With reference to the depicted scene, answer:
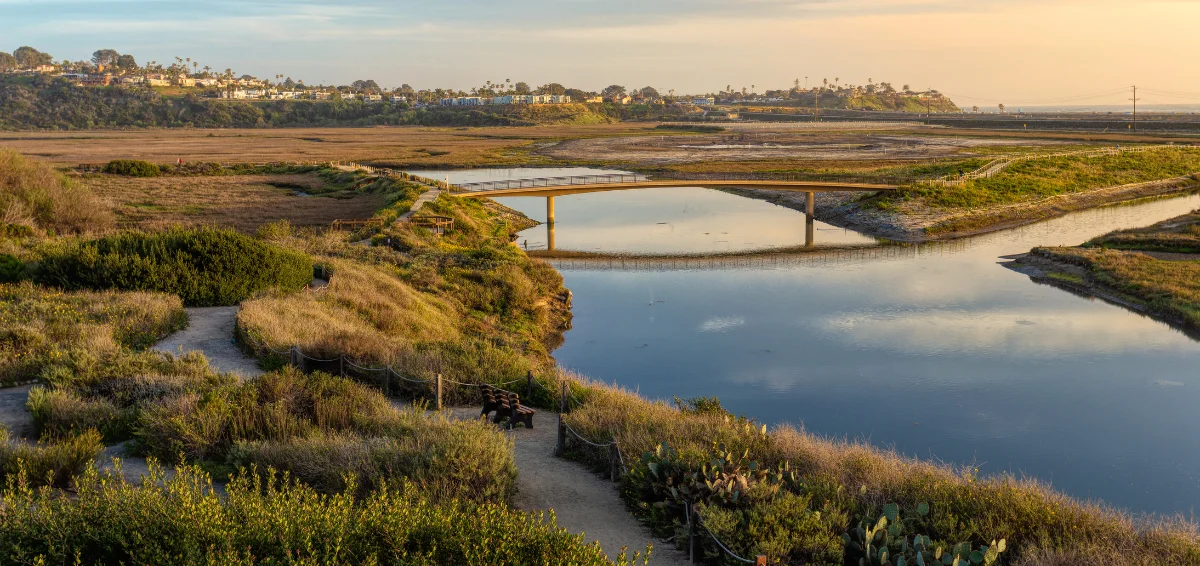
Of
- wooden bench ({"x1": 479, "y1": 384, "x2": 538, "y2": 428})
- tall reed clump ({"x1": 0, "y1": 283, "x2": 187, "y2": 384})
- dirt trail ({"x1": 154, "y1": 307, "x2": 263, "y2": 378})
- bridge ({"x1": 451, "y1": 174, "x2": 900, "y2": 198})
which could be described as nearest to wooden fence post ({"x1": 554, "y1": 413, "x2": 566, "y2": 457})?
wooden bench ({"x1": 479, "y1": 384, "x2": 538, "y2": 428})

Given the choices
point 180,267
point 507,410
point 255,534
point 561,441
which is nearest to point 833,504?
point 561,441

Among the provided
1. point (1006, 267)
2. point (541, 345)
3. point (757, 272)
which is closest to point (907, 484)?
point (541, 345)

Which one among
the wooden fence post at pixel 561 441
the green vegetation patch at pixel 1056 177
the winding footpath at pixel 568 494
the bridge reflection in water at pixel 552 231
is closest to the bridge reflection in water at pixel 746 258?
the bridge reflection in water at pixel 552 231

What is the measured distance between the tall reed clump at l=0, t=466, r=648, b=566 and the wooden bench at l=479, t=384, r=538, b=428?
19.4 feet

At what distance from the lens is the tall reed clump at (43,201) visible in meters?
37.5

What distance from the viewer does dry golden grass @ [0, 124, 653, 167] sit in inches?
3888

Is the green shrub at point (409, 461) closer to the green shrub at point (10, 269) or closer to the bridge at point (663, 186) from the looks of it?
the green shrub at point (10, 269)

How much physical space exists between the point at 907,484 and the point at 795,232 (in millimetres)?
46044

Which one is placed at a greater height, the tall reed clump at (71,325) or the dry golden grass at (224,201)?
the dry golden grass at (224,201)

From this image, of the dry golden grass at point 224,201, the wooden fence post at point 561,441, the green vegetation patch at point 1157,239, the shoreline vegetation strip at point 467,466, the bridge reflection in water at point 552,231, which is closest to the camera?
the shoreline vegetation strip at point 467,466

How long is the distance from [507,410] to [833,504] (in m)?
5.54

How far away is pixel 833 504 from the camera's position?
10.3 meters

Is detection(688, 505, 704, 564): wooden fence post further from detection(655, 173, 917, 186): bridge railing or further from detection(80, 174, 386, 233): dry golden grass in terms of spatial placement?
detection(655, 173, 917, 186): bridge railing

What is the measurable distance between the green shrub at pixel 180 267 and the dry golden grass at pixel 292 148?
223 ft
